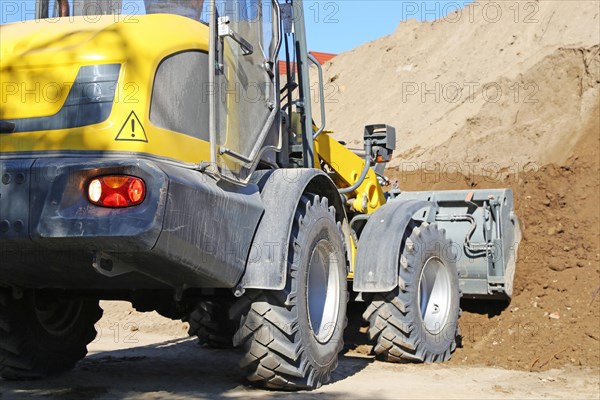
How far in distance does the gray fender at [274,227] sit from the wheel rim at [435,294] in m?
2.29

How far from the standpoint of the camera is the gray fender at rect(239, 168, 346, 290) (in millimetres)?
5242

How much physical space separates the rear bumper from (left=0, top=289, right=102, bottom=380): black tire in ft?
3.86

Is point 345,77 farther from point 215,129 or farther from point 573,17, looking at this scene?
point 215,129

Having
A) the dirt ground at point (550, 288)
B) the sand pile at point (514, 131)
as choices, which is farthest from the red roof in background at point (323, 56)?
the dirt ground at point (550, 288)

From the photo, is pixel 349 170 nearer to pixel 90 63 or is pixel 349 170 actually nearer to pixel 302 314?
pixel 302 314

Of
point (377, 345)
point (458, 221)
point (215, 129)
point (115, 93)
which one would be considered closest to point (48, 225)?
point (115, 93)

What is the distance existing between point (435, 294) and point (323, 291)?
6.75 ft

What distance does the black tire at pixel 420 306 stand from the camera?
23.0 ft

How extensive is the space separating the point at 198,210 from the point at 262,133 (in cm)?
120

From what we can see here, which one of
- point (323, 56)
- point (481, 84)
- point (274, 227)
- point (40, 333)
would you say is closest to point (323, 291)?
point (274, 227)

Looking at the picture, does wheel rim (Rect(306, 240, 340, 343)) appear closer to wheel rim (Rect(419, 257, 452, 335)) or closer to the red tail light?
wheel rim (Rect(419, 257, 452, 335))

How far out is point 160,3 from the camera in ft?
17.3

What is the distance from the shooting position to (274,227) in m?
5.40

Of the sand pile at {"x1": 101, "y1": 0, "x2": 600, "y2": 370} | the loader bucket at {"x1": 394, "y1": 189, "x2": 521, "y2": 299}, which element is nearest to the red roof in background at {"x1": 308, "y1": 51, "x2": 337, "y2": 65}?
the sand pile at {"x1": 101, "y1": 0, "x2": 600, "y2": 370}
